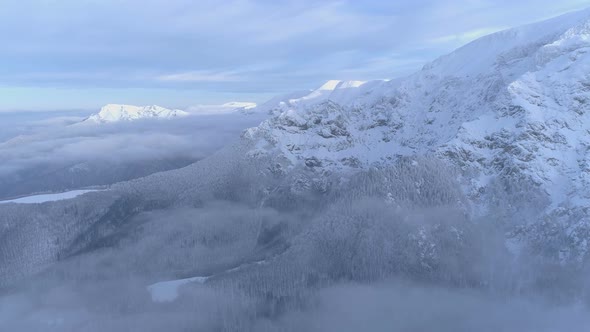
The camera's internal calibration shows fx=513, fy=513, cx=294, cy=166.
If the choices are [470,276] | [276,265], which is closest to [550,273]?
[470,276]

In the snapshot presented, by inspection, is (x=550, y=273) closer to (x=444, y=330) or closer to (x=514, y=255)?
(x=514, y=255)

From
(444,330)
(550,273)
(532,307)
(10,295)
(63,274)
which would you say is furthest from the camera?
(63,274)

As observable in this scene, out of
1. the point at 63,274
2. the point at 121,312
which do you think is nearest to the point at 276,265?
the point at 121,312

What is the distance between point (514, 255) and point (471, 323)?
53842 mm

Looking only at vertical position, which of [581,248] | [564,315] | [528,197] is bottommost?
[564,315]

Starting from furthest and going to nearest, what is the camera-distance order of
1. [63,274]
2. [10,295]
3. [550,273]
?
1. [63,274]
2. [10,295]
3. [550,273]

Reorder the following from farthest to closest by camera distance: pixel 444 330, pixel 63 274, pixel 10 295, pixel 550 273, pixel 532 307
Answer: pixel 63 274
pixel 10 295
pixel 550 273
pixel 532 307
pixel 444 330

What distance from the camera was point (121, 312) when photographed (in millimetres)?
154625

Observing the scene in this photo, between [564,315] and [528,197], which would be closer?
[564,315]

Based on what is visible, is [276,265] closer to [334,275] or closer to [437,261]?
[334,275]

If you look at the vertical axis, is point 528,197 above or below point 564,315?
above

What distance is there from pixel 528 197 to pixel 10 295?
191722mm

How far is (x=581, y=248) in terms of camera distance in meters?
166

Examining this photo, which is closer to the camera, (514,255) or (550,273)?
(550,273)
